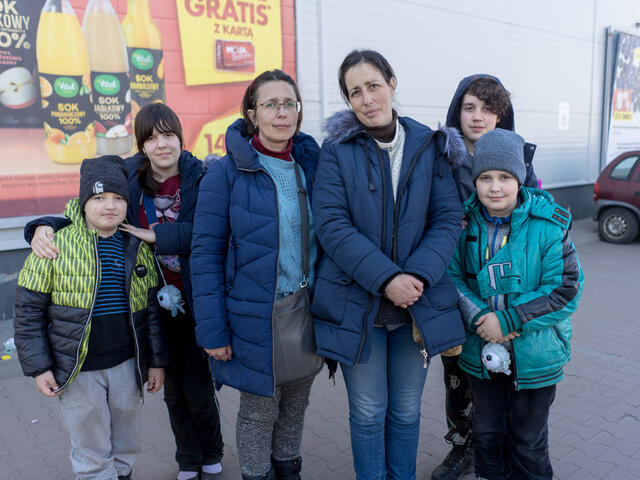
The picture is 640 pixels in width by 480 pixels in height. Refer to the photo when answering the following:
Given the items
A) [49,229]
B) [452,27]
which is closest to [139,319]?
[49,229]

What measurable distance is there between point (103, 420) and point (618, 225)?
9773mm

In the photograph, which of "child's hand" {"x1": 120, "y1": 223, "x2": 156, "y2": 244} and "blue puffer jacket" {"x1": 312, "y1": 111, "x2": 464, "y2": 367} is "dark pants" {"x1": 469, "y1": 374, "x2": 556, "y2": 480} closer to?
"blue puffer jacket" {"x1": 312, "y1": 111, "x2": 464, "y2": 367}

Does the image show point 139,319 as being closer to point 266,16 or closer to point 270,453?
point 270,453

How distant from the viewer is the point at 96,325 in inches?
90.4

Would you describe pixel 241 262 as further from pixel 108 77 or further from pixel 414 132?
pixel 108 77

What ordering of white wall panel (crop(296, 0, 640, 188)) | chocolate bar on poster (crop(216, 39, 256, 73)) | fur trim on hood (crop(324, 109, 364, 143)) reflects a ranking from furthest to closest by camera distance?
white wall panel (crop(296, 0, 640, 188)) → chocolate bar on poster (crop(216, 39, 256, 73)) → fur trim on hood (crop(324, 109, 364, 143))

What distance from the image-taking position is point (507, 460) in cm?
250

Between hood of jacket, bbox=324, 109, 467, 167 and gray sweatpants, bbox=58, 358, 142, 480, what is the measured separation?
4.54 feet

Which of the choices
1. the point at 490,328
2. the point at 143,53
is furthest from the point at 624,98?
the point at 490,328

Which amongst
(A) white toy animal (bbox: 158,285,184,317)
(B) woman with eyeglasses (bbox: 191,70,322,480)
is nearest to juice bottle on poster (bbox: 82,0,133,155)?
(A) white toy animal (bbox: 158,285,184,317)

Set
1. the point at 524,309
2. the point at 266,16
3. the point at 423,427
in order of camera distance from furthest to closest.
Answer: the point at 266,16, the point at 423,427, the point at 524,309

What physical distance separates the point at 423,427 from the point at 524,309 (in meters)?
1.54

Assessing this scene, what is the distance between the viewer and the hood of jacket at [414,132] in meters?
2.27

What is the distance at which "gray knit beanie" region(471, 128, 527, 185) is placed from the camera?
7.52ft
